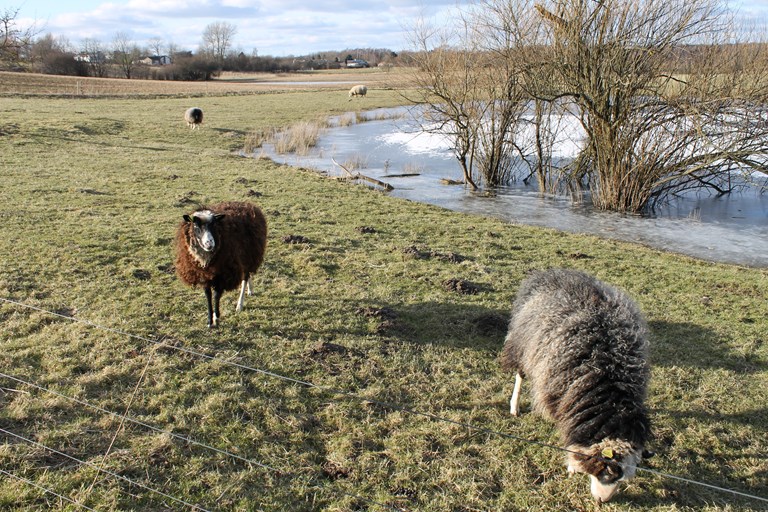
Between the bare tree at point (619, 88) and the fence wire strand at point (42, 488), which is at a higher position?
the bare tree at point (619, 88)

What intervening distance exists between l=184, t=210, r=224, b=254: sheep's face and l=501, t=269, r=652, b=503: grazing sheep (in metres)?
3.25

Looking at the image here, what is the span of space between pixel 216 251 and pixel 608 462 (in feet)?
14.1

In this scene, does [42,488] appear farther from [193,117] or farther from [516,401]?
[193,117]

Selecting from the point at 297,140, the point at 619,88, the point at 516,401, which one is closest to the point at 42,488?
the point at 516,401

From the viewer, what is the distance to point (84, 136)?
785 inches

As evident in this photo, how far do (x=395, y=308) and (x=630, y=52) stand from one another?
10.4 m

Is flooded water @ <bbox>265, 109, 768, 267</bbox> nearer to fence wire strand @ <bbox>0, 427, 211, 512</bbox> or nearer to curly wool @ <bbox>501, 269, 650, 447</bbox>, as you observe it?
curly wool @ <bbox>501, 269, 650, 447</bbox>

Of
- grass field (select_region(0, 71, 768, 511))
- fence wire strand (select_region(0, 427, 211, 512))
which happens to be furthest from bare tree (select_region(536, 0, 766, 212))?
fence wire strand (select_region(0, 427, 211, 512))

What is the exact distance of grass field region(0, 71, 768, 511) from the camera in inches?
146

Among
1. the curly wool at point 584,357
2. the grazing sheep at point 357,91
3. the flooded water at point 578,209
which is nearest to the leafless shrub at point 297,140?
the flooded water at point 578,209

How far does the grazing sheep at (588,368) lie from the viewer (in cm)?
344

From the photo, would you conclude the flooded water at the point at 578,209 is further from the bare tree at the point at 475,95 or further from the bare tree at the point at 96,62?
the bare tree at the point at 96,62

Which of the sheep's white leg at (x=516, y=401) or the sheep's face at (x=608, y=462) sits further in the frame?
the sheep's white leg at (x=516, y=401)

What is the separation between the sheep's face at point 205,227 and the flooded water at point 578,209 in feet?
29.4
